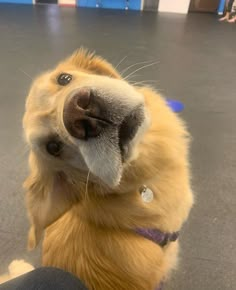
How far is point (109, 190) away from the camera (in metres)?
0.99

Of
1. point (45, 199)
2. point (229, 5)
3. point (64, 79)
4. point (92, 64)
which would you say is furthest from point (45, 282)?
point (229, 5)

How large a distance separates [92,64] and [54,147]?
45 centimetres

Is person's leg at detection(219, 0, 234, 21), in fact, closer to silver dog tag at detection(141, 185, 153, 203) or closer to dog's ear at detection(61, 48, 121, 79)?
dog's ear at detection(61, 48, 121, 79)

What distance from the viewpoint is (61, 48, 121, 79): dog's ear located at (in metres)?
1.24

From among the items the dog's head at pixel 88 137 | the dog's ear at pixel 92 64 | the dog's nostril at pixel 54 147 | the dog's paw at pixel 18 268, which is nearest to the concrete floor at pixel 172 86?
the dog's paw at pixel 18 268

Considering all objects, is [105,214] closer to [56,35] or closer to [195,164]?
[195,164]

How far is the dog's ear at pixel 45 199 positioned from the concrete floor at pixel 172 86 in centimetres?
67

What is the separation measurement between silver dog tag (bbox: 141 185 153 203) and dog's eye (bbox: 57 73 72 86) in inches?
18.3

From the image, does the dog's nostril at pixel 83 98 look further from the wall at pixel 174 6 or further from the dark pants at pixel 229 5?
the wall at pixel 174 6

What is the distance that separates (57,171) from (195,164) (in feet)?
4.20

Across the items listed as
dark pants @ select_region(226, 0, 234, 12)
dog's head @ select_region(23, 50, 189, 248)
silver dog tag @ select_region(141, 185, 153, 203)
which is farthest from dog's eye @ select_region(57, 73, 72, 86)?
dark pants @ select_region(226, 0, 234, 12)

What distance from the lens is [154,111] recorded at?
1.11 metres

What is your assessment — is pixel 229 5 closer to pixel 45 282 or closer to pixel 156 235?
pixel 156 235

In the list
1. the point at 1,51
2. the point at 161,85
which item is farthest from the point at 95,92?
the point at 1,51
